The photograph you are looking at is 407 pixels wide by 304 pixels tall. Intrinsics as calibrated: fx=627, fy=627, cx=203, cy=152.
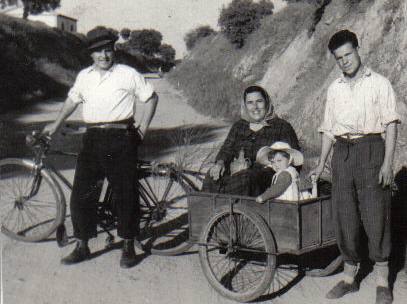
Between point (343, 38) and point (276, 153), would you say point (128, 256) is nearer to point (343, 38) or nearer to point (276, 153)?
point (276, 153)

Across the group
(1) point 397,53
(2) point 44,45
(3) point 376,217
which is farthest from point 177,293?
(2) point 44,45

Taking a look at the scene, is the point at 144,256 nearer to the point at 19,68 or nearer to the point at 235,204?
the point at 235,204

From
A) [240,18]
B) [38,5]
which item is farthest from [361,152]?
[38,5]

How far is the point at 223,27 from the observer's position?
3909 centimetres

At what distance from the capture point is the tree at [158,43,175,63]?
96.1 m

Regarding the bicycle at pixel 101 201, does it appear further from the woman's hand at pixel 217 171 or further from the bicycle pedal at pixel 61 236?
the woman's hand at pixel 217 171

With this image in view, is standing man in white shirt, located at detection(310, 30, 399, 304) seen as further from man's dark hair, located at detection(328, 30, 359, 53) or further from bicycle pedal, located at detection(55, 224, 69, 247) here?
bicycle pedal, located at detection(55, 224, 69, 247)

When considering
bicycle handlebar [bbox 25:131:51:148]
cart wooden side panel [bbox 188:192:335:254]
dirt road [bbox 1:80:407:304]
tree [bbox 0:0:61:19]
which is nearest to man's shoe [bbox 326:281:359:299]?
dirt road [bbox 1:80:407:304]

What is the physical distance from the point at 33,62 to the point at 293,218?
32556mm

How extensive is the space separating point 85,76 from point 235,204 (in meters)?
1.85

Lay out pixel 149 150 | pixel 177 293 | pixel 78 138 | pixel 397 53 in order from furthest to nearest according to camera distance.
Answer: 1. pixel 78 138
2. pixel 149 150
3. pixel 397 53
4. pixel 177 293

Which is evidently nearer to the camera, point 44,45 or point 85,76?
point 85,76

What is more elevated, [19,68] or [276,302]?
[19,68]

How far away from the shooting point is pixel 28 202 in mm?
6281
